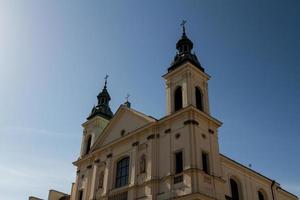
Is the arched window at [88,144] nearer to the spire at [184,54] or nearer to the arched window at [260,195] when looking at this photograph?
the spire at [184,54]

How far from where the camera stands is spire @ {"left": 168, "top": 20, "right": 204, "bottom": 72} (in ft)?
87.4

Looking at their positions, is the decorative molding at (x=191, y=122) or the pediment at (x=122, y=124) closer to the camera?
the decorative molding at (x=191, y=122)

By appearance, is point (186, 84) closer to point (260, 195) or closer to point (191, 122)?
point (191, 122)

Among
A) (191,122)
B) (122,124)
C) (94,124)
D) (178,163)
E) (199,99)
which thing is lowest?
(178,163)

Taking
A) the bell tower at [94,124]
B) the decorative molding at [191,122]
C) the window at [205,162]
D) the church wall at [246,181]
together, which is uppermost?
the bell tower at [94,124]

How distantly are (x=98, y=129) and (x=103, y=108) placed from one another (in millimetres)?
2636

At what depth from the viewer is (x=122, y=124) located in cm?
2919

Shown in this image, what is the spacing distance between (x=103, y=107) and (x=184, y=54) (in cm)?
1152

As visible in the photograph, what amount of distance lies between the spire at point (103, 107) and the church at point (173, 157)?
2590 millimetres

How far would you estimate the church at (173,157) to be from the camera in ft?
73.3

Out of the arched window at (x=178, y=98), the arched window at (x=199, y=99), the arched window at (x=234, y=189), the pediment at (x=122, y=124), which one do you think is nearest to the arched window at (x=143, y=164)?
the pediment at (x=122, y=124)

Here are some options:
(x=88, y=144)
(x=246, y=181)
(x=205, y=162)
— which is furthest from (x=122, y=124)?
(x=246, y=181)

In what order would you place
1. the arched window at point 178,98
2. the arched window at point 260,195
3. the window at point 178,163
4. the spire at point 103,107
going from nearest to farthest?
the window at point 178,163, the arched window at point 178,98, the arched window at point 260,195, the spire at point 103,107

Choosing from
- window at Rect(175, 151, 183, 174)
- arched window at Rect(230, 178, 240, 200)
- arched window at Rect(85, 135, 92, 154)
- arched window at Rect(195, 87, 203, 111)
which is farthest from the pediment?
arched window at Rect(230, 178, 240, 200)
